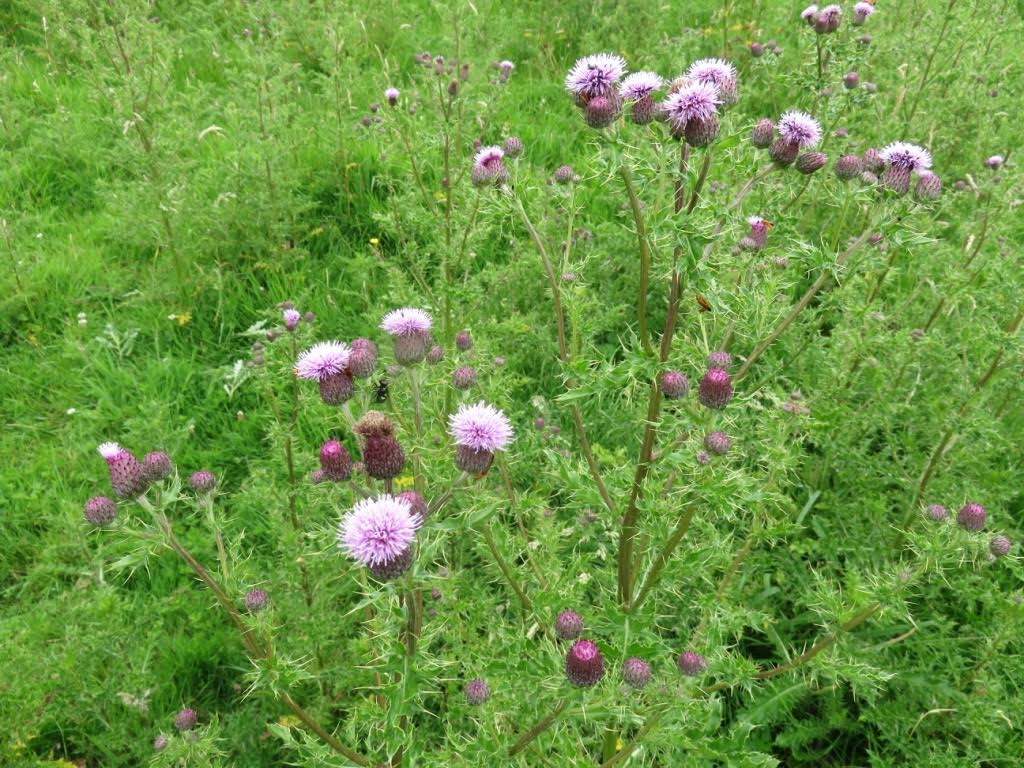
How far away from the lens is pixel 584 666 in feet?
5.54

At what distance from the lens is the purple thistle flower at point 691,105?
72.5 inches

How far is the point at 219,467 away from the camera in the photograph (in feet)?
12.1

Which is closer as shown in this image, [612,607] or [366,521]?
[366,521]

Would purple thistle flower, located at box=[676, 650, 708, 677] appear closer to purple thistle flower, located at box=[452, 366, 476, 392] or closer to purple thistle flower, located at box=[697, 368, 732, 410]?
purple thistle flower, located at box=[697, 368, 732, 410]

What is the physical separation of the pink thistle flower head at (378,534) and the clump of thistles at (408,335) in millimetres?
572

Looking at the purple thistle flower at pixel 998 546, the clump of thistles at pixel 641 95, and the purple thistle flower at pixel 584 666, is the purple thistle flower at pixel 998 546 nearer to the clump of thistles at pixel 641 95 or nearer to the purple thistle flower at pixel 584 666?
the purple thistle flower at pixel 584 666

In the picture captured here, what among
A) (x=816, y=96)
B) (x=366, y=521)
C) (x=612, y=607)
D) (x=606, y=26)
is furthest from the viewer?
(x=606, y=26)

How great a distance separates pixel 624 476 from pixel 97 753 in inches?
89.7

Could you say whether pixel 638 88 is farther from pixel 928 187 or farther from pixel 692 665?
pixel 692 665

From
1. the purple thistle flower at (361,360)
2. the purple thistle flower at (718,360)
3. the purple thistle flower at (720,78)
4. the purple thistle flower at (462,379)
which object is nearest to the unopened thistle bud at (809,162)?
the purple thistle flower at (720,78)

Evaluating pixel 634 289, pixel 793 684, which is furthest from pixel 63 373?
pixel 793 684

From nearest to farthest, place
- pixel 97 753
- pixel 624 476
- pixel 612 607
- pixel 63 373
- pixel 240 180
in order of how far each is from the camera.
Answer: pixel 612 607
pixel 624 476
pixel 97 753
pixel 63 373
pixel 240 180

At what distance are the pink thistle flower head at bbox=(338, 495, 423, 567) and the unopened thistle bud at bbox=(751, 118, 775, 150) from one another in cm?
161

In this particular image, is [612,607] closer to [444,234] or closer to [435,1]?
[444,234]
